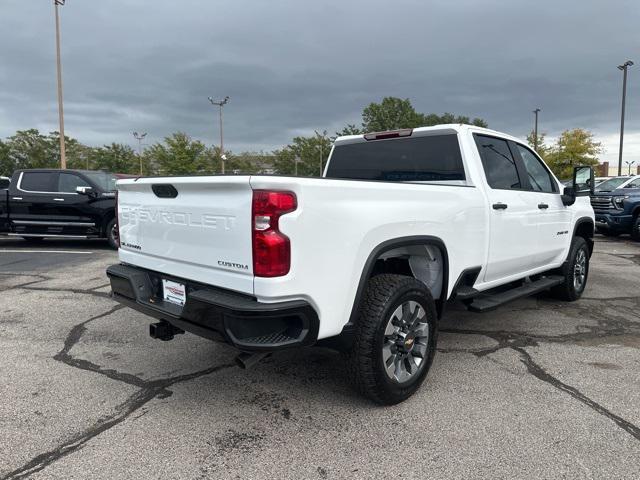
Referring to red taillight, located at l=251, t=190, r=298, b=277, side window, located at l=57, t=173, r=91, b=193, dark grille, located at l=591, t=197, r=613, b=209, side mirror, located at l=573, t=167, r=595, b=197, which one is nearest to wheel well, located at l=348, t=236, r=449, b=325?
red taillight, located at l=251, t=190, r=298, b=277

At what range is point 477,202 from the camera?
3902 millimetres

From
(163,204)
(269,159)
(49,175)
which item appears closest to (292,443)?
(163,204)

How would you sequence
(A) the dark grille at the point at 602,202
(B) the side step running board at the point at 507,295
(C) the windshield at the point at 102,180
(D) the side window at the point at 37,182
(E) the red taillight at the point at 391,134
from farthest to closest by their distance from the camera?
(A) the dark grille at the point at 602,202, (C) the windshield at the point at 102,180, (D) the side window at the point at 37,182, (E) the red taillight at the point at 391,134, (B) the side step running board at the point at 507,295

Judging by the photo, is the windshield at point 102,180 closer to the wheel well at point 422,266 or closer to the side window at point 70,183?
the side window at point 70,183

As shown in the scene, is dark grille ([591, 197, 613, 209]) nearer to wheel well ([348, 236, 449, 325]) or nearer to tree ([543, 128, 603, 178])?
wheel well ([348, 236, 449, 325])

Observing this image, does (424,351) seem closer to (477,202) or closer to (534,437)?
(534,437)

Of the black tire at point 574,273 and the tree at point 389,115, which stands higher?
the tree at point 389,115

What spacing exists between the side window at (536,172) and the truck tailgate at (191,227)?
344cm

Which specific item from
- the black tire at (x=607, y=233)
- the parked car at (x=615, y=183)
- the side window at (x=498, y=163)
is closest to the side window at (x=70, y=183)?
the side window at (x=498, y=163)

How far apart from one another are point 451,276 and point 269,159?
148 ft

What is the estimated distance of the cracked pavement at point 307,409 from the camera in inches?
102

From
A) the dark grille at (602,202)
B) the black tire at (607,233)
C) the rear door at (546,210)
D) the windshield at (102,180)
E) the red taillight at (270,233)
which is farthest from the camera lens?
the black tire at (607,233)

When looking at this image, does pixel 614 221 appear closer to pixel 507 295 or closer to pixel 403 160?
pixel 507 295

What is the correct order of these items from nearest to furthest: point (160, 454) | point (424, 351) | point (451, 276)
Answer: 1. point (160, 454)
2. point (424, 351)
3. point (451, 276)
